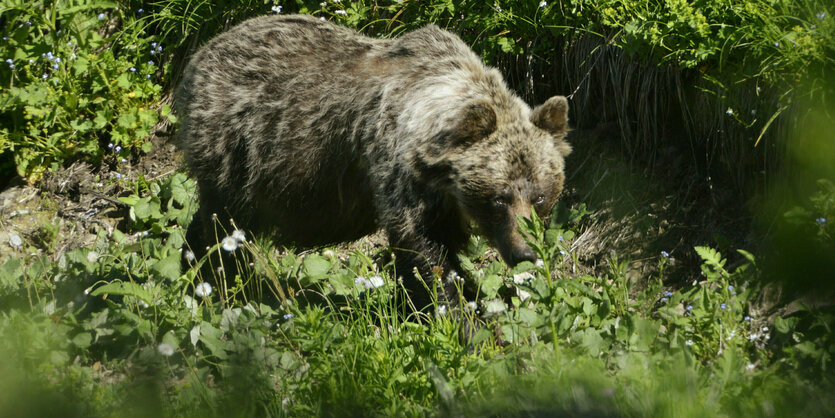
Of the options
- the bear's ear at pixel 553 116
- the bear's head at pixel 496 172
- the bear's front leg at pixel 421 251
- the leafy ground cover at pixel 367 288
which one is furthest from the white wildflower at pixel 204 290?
the bear's ear at pixel 553 116

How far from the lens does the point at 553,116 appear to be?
4.55m

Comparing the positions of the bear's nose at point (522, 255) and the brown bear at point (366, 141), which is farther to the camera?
the brown bear at point (366, 141)

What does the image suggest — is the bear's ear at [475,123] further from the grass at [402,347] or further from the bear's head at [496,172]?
the grass at [402,347]

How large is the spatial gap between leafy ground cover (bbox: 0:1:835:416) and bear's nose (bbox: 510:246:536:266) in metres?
0.13

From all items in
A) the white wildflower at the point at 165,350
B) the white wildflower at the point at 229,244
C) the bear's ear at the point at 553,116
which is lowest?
the white wildflower at the point at 165,350

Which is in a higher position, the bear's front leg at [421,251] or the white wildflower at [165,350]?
the white wildflower at [165,350]

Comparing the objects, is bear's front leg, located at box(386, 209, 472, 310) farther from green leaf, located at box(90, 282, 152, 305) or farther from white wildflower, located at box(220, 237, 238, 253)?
green leaf, located at box(90, 282, 152, 305)

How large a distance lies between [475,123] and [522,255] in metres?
0.74

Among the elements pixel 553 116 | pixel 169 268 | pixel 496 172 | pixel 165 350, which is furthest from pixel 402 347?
pixel 553 116

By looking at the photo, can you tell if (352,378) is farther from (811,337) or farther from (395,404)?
(811,337)

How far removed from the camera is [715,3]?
4.70 metres

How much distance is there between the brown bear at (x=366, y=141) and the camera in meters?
4.40

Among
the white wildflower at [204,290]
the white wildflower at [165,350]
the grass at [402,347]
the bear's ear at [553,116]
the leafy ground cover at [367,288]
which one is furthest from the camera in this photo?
the bear's ear at [553,116]

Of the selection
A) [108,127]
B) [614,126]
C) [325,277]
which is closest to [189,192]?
[108,127]
